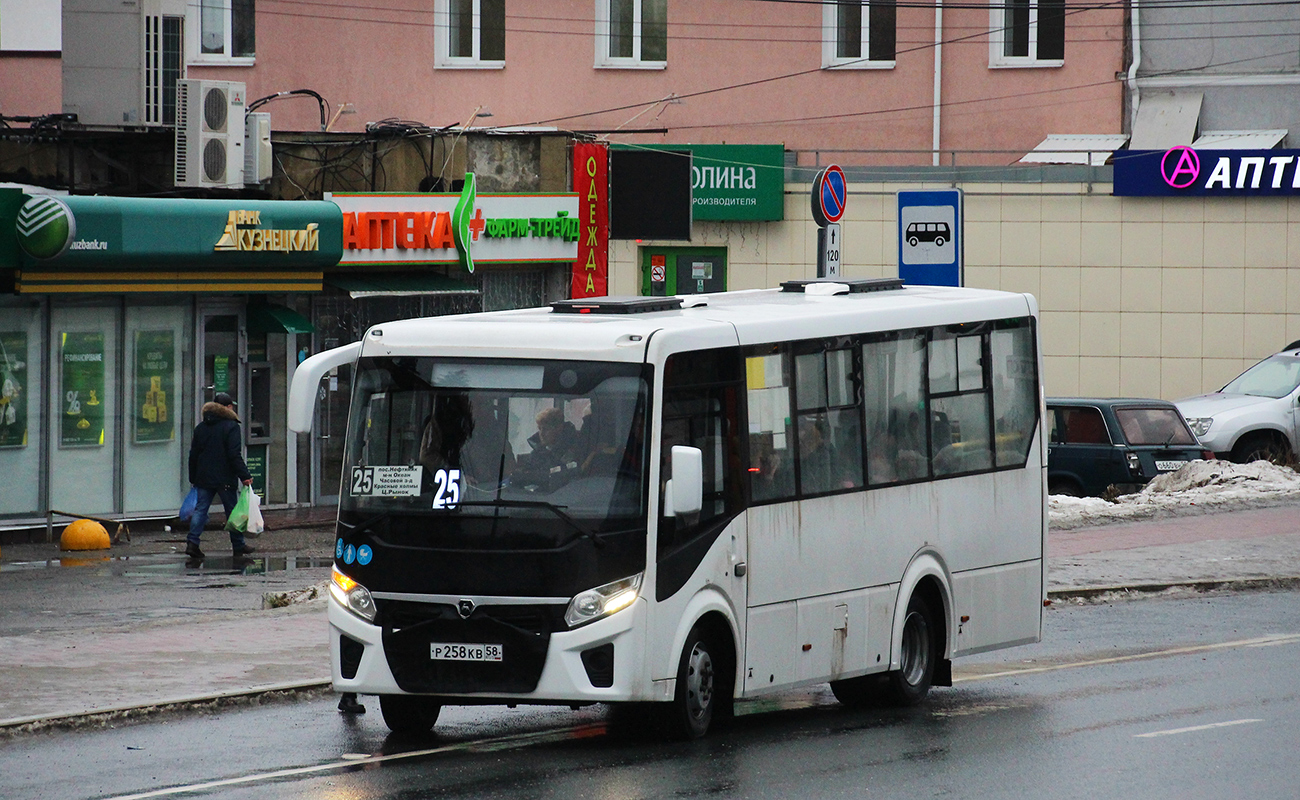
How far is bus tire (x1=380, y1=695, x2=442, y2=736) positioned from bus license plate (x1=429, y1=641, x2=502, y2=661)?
29.4 inches

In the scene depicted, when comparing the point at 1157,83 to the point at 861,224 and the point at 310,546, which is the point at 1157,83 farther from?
the point at 310,546

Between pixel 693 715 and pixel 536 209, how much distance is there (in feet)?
57.9

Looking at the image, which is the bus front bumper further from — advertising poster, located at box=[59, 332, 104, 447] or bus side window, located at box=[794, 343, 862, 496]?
advertising poster, located at box=[59, 332, 104, 447]

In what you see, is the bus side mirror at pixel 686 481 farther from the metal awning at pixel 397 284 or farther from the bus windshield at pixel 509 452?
the metal awning at pixel 397 284

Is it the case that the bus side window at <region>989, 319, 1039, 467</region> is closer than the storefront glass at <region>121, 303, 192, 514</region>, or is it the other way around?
the bus side window at <region>989, 319, 1039, 467</region>

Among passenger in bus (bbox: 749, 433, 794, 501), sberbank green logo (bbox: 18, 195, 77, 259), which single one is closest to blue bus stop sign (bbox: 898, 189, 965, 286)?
passenger in bus (bbox: 749, 433, 794, 501)

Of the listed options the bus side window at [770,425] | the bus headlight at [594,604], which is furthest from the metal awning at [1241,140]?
the bus headlight at [594,604]

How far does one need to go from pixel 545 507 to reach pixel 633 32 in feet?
93.2

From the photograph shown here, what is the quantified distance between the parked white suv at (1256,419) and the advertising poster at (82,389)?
15.5m

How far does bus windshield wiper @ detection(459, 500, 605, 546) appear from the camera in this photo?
32.5 feet

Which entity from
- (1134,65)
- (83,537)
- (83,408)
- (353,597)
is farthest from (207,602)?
(1134,65)

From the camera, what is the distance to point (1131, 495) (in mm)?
25062

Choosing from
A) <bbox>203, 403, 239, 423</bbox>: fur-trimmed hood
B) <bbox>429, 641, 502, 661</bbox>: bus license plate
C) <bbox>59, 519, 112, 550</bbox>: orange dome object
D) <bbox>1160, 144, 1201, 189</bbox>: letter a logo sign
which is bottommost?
<bbox>59, 519, 112, 550</bbox>: orange dome object

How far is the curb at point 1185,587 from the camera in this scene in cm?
1841
